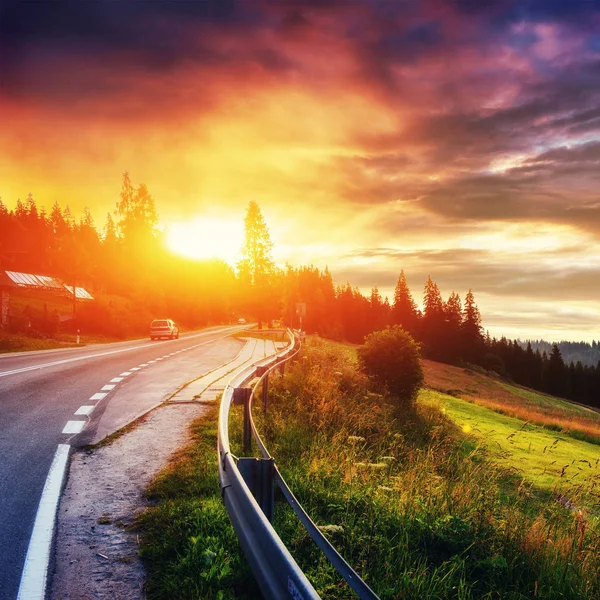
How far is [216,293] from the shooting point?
90.4 meters

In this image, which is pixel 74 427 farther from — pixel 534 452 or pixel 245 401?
pixel 534 452

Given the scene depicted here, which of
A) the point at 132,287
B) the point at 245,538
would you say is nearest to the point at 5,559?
the point at 245,538

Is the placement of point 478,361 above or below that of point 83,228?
below

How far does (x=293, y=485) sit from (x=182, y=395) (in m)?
6.66

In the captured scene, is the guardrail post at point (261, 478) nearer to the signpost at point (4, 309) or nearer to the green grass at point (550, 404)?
the signpost at point (4, 309)

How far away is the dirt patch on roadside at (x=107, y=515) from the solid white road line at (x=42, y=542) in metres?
0.07

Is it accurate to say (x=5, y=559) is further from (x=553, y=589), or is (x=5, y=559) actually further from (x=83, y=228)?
(x=83, y=228)

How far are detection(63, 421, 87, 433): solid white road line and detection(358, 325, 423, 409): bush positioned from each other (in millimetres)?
13633

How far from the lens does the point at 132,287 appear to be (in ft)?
206

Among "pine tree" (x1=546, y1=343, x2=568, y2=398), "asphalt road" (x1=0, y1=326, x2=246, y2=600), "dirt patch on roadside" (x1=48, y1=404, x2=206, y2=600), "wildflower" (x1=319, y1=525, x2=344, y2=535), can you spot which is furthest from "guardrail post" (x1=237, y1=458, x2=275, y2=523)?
"pine tree" (x1=546, y1=343, x2=568, y2=398)

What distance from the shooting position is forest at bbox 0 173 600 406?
66625 mm

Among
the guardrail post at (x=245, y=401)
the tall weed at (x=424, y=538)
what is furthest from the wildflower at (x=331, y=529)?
the guardrail post at (x=245, y=401)

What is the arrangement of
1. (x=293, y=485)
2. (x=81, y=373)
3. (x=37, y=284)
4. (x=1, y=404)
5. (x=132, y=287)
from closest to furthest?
1. (x=293, y=485)
2. (x=1, y=404)
3. (x=81, y=373)
4. (x=132, y=287)
5. (x=37, y=284)

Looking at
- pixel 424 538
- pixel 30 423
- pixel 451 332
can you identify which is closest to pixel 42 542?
pixel 424 538
